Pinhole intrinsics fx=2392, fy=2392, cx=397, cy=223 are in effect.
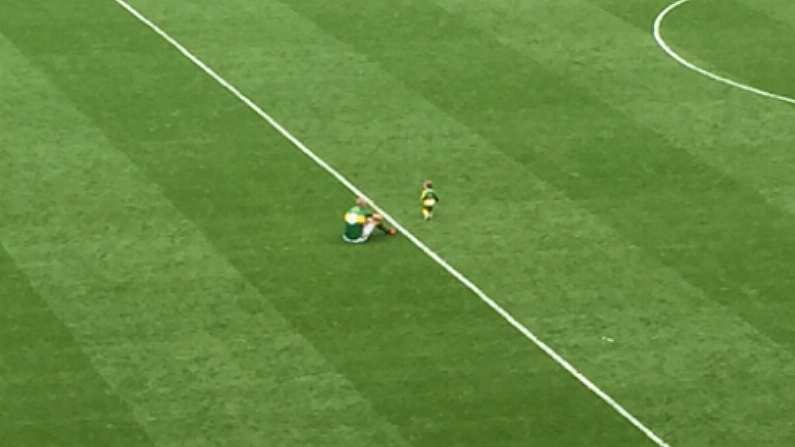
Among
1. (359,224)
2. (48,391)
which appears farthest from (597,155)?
(48,391)

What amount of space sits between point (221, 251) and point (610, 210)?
5.51 metres

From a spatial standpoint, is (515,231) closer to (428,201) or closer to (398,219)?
(428,201)

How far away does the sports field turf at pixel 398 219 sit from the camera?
26.9m

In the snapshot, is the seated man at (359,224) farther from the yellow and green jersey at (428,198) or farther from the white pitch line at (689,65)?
the white pitch line at (689,65)

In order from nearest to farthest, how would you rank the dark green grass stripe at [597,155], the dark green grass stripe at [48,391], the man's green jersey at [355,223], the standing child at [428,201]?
the dark green grass stripe at [48,391]
the dark green grass stripe at [597,155]
the man's green jersey at [355,223]
the standing child at [428,201]

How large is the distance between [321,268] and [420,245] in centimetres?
157

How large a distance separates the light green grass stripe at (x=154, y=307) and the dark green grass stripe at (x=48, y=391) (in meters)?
0.20

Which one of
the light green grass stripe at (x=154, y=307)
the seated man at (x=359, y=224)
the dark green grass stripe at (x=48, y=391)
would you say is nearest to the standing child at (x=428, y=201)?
the seated man at (x=359, y=224)

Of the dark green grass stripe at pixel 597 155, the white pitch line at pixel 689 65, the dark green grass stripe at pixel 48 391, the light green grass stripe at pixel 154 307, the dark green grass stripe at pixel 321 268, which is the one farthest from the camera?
the white pitch line at pixel 689 65

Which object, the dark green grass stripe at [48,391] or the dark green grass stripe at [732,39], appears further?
the dark green grass stripe at [732,39]

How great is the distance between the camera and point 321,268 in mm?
30531

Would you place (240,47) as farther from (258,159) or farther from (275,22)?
(258,159)

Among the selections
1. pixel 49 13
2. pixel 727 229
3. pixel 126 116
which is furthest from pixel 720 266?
pixel 49 13

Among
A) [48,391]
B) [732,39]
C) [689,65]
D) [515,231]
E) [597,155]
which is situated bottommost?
[732,39]
